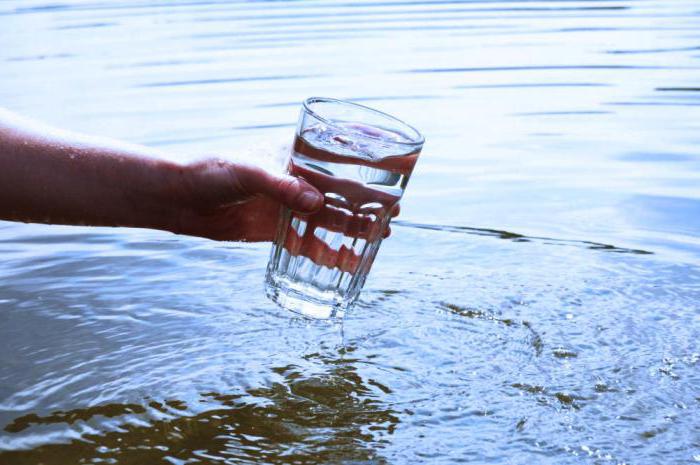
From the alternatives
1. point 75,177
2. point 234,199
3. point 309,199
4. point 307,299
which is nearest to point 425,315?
point 307,299

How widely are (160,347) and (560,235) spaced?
1535 mm

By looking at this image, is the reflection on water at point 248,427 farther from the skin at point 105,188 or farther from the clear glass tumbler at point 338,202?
the skin at point 105,188

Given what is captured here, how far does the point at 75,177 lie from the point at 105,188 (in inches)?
2.9

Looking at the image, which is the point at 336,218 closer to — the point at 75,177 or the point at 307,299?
→ the point at 307,299

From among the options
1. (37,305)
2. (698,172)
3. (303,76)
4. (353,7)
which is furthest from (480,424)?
(353,7)

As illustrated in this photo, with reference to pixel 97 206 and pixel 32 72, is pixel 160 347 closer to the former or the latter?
pixel 97 206

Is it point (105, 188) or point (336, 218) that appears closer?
point (336, 218)

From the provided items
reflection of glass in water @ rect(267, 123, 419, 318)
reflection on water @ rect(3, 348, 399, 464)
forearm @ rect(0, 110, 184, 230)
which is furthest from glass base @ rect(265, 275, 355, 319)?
forearm @ rect(0, 110, 184, 230)

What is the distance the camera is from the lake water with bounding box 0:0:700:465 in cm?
215

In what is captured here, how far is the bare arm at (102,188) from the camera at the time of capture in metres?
2.41

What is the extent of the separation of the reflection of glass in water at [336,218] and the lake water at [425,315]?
0.22 meters

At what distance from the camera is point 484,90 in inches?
253

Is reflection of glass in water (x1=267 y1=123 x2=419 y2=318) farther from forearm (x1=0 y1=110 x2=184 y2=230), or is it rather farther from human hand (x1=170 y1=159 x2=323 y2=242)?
forearm (x1=0 y1=110 x2=184 y2=230)

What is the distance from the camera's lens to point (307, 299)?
228 centimetres
